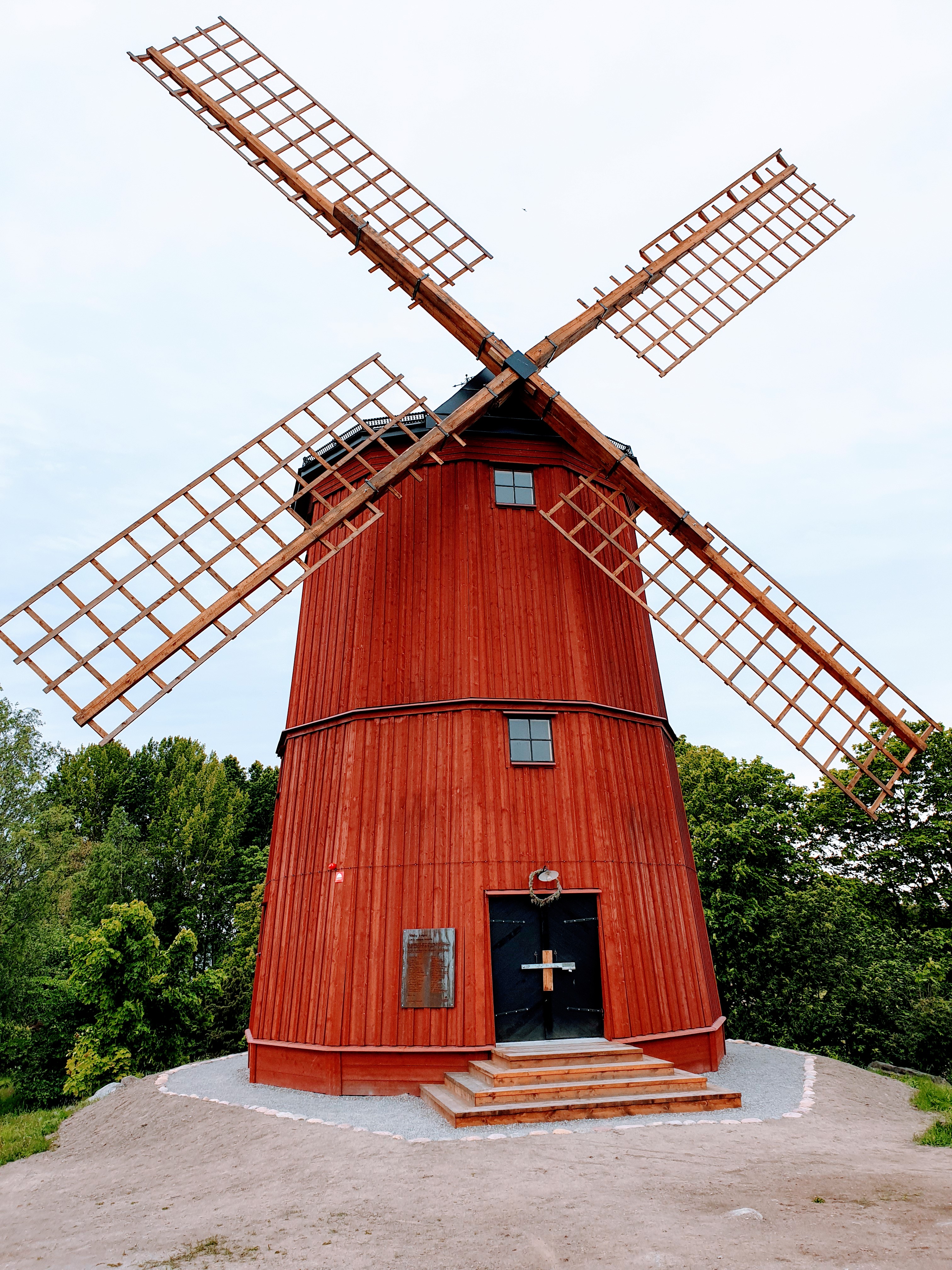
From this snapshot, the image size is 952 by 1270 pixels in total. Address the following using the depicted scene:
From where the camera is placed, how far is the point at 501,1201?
17.3 feet

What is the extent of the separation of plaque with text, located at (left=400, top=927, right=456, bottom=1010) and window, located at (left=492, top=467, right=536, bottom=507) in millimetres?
5819

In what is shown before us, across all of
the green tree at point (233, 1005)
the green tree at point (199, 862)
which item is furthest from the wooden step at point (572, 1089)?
the green tree at point (199, 862)

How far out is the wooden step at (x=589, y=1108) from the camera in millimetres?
7473

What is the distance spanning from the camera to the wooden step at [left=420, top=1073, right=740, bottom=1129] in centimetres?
747

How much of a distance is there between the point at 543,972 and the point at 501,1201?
4566 mm

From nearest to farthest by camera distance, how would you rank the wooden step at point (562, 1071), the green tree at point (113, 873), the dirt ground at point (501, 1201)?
the dirt ground at point (501, 1201) < the wooden step at point (562, 1071) < the green tree at point (113, 873)

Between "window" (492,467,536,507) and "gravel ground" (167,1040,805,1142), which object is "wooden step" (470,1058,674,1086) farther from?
"window" (492,467,536,507)

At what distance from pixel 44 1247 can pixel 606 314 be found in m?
12.5

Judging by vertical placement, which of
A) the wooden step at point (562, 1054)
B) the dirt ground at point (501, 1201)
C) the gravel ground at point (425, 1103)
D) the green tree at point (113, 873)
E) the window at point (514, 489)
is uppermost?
the window at point (514, 489)

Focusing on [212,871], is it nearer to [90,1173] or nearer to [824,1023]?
[824,1023]

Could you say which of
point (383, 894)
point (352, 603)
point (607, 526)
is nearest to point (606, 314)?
point (607, 526)

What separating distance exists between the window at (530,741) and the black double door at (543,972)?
167cm

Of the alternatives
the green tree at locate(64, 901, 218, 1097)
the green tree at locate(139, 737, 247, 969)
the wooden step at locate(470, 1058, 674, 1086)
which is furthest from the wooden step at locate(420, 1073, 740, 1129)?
the green tree at locate(139, 737, 247, 969)

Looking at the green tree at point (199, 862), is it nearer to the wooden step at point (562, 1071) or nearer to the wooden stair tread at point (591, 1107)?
the wooden step at point (562, 1071)
